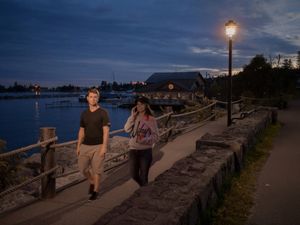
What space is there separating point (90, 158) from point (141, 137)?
2.72 ft

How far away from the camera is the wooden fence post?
5.39m

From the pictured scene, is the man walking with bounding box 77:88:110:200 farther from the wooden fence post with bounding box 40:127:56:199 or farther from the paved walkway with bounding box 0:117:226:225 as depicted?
the wooden fence post with bounding box 40:127:56:199

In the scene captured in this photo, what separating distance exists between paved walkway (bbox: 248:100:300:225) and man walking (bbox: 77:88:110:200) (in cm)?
233

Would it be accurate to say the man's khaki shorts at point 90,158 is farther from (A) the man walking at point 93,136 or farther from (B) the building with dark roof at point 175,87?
(B) the building with dark roof at point 175,87

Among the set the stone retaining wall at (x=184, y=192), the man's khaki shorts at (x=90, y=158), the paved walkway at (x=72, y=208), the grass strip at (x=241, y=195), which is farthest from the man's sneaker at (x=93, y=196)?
the grass strip at (x=241, y=195)

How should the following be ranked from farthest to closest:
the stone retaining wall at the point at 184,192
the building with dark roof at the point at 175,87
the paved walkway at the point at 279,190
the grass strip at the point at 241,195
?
the building with dark roof at the point at 175,87, the paved walkway at the point at 279,190, the grass strip at the point at 241,195, the stone retaining wall at the point at 184,192

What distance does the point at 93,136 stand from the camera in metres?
5.13

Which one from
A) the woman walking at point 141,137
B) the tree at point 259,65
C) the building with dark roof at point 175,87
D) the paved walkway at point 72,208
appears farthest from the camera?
the building with dark roof at point 175,87

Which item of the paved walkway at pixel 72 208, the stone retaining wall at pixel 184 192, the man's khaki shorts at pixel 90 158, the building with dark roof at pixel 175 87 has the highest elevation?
the building with dark roof at pixel 175 87

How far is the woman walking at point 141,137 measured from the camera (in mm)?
5441

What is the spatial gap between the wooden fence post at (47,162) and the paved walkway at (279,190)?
3.01 metres

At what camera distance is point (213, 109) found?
16.9m

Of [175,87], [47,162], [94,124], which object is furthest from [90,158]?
[175,87]

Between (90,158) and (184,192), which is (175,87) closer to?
(90,158)
